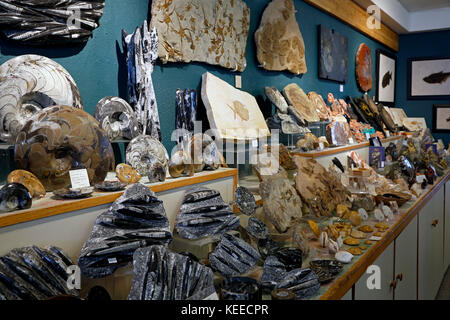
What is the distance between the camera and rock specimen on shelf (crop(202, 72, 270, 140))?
2197 mm

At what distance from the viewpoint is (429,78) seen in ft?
20.8

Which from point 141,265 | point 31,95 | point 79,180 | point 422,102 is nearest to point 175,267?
point 141,265

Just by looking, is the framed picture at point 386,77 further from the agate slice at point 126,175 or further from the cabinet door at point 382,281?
the agate slice at point 126,175

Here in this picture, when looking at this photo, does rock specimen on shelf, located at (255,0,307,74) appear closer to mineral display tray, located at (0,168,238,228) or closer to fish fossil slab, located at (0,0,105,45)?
fish fossil slab, located at (0,0,105,45)

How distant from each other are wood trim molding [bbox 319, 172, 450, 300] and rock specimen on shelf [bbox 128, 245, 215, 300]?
0.40 meters

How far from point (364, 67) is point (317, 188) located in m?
3.66

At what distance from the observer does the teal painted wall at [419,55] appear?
623 centimetres

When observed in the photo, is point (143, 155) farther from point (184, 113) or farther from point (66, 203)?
point (184, 113)

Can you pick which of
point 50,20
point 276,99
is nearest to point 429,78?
point 276,99

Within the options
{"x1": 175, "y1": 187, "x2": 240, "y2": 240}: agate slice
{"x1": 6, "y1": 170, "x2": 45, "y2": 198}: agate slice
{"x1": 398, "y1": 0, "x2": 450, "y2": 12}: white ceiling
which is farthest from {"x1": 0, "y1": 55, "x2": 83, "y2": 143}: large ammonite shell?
{"x1": 398, "y1": 0, "x2": 450, "y2": 12}: white ceiling

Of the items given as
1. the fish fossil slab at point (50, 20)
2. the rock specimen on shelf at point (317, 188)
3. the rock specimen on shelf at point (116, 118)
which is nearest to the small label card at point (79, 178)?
the rock specimen on shelf at point (116, 118)

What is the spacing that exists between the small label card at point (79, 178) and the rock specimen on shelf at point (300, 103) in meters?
2.03

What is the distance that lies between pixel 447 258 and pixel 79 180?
363 centimetres

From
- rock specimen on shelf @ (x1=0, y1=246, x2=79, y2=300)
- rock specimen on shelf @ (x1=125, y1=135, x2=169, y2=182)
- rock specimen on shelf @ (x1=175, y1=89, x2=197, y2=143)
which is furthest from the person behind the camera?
rock specimen on shelf @ (x1=175, y1=89, x2=197, y2=143)
